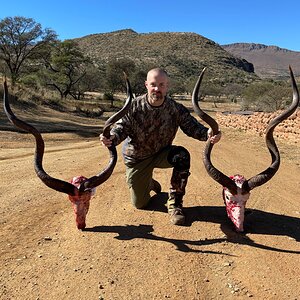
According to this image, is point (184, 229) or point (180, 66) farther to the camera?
point (180, 66)

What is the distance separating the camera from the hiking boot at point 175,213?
16.5 ft

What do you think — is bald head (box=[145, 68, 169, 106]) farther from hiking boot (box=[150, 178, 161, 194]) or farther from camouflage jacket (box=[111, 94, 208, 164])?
hiking boot (box=[150, 178, 161, 194])

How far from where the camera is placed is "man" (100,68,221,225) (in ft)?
16.7

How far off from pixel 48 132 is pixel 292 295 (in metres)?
14.4

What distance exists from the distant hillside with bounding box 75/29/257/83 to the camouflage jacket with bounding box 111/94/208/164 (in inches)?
2864

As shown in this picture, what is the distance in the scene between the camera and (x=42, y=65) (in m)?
46.7

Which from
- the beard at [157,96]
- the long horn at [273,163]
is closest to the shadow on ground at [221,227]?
the long horn at [273,163]

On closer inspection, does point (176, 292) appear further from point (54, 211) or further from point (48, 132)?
point (48, 132)

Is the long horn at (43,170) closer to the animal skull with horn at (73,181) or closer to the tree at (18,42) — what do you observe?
the animal skull with horn at (73,181)

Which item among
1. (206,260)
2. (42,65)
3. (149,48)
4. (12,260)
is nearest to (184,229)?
(206,260)

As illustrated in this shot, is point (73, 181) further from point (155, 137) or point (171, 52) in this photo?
A: point (171, 52)

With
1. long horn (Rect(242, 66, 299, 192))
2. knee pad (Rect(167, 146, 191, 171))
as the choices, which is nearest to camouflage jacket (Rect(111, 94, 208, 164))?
knee pad (Rect(167, 146, 191, 171))

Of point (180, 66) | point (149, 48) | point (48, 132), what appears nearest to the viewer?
point (48, 132)

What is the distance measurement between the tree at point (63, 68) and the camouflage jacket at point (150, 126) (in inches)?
1481
